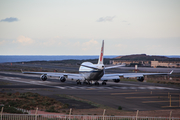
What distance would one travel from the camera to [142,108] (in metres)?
32.3

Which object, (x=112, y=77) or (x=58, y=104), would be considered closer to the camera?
(x=58, y=104)

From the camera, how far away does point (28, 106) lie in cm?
3231

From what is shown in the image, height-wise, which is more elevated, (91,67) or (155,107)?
(91,67)

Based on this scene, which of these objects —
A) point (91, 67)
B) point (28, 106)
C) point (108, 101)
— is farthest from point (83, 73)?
point (28, 106)

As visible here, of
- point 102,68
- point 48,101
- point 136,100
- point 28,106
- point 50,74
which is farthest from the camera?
point 50,74

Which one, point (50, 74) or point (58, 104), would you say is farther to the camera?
Answer: point (50, 74)

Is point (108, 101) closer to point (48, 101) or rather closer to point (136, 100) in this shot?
point (136, 100)

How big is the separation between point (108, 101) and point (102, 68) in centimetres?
1727

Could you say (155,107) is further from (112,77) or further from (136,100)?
(112,77)

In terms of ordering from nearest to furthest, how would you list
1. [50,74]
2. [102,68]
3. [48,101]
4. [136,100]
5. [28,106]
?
1. [28,106]
2. [48,101]
3. [136,100]
4. [102,68]
5. [50,74]

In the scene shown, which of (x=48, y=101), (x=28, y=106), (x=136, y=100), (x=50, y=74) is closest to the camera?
(x=28, y=106)

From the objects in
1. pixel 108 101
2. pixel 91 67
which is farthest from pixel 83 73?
pixel 108 101

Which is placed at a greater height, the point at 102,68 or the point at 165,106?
the point at 102,68

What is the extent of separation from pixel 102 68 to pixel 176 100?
1951 cm
